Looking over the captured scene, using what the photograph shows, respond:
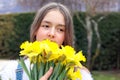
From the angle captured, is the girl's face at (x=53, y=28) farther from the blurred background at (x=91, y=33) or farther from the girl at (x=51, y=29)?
the blurred background at (x=91, y=33)

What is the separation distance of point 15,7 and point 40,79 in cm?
1515

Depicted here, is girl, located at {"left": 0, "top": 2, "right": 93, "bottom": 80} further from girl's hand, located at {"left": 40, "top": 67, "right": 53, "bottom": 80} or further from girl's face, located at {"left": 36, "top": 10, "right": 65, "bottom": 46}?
girl's hand, located at {"left": 40, "top": 67, "right": 53, "bottom": 80}

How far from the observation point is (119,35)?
13555mm

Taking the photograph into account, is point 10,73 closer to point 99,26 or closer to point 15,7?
point 99,26

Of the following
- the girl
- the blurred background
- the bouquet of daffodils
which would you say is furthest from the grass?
the bouquet of daffodils

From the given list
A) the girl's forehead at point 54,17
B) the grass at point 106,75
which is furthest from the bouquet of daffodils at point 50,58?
Answer: the grass at point 106,75

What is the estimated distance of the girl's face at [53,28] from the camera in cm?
210

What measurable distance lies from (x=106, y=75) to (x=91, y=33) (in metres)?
1.36

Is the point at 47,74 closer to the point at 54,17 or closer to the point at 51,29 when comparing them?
the point at 51,29

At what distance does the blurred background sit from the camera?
13164 millimetres

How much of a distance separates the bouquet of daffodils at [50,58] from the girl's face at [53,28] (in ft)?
0.83

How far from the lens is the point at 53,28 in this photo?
2.13 meters

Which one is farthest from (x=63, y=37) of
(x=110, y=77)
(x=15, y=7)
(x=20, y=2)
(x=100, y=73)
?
(x=15, y=7)

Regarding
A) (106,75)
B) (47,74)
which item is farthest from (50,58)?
(106,75)
